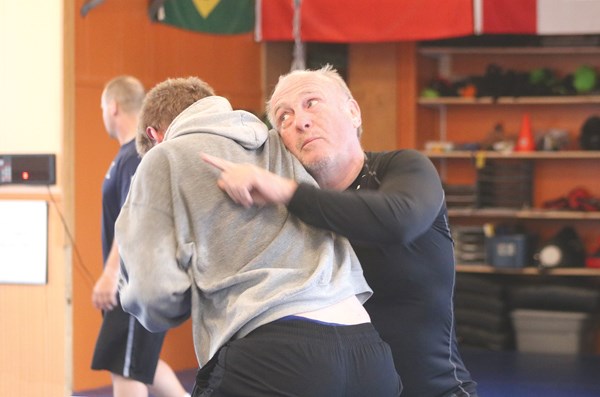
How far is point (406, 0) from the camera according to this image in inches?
270

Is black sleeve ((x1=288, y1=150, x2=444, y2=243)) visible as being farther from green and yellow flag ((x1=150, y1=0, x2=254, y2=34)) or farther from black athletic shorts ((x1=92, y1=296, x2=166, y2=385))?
green and yellow flag ((x1=150, y1=0, x2=254, y2=34))

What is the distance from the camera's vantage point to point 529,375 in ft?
21.0

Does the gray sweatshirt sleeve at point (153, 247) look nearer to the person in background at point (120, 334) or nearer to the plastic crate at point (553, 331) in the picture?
the person in background at point (120, 334)

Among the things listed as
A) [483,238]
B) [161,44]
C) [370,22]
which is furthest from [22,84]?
[483,238]

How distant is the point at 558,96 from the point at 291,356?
6.13 m

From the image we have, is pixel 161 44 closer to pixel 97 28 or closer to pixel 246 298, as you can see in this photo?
pixel 97 28

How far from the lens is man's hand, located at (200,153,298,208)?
1967 mm

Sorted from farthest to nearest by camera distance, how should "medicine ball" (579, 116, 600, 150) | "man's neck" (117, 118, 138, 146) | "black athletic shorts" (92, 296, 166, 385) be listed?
"medicine ball" (579, 116, 600, 150) → "man's neck" (117, 118, 138, 146) → "black athletic shorts" (92, 296, 166, 385)

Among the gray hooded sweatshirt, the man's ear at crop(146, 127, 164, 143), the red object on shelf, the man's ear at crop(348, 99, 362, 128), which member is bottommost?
the red object on shelf

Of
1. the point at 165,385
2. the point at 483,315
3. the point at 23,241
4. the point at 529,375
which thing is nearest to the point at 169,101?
the point at 165,385

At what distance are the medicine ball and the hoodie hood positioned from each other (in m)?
5.78

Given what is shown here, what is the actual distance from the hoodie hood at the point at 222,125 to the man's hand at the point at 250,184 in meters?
0.10

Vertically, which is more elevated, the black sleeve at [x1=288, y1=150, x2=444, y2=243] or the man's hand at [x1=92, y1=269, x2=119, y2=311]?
the black sleeve at [x1=288, y1=150, x2=444, y2=243]

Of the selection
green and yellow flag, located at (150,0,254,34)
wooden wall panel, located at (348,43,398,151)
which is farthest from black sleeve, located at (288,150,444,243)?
wooden wall panel, located at (348,43,398,151)
